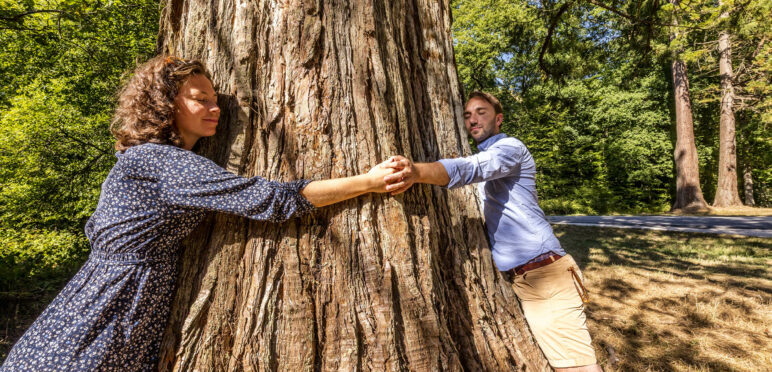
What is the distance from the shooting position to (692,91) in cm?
1984

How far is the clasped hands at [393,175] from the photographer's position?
1.60 meters

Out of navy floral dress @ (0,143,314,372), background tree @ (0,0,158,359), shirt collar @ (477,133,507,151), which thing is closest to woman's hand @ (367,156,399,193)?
navy floral dress @ (0,143,314,372)

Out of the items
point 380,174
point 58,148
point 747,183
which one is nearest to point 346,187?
point 380,174

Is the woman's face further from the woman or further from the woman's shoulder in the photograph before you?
the woman's shoulder

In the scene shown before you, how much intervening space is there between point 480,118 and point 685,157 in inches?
685

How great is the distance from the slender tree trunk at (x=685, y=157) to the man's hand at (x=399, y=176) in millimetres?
17472

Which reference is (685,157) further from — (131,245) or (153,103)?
(131,245)

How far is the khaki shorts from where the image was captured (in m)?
2.02

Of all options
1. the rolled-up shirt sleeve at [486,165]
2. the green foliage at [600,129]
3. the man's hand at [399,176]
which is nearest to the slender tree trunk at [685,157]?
the green foliage at [600,129]

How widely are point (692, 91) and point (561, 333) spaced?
83.1 feet

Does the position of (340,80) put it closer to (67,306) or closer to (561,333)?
(67,306)

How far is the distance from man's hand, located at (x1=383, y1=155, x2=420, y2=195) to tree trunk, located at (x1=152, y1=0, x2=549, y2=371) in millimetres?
78

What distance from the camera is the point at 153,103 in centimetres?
161

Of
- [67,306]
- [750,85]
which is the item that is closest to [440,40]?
[67,306]
